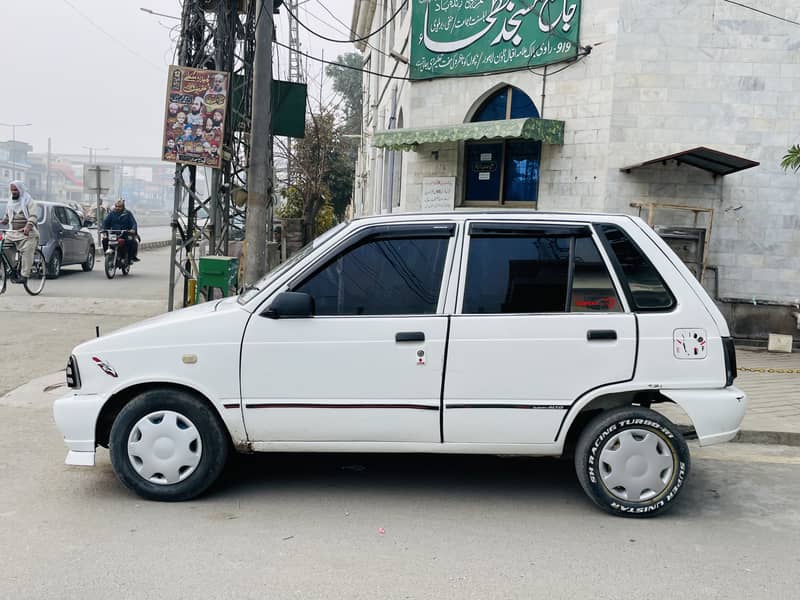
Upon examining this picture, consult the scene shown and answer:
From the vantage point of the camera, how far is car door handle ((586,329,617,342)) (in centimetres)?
449

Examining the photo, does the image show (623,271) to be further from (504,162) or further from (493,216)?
(504,162)

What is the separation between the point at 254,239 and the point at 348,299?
566cm

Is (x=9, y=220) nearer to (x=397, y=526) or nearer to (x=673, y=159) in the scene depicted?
(x=673, y=159)

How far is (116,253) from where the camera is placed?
18188mm

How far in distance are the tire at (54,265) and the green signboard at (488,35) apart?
8.83 m

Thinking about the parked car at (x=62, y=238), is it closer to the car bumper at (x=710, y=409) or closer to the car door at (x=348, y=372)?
the car door at (x=348, y=372)

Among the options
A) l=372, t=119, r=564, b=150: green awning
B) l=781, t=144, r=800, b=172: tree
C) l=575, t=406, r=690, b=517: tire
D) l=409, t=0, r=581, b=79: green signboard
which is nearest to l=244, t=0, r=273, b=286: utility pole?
l=372, t=119, r=564, b=150: green awning

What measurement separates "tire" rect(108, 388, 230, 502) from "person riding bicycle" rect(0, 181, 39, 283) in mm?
10440

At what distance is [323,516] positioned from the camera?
448 centimetres

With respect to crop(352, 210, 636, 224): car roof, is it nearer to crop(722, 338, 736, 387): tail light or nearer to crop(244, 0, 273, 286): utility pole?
crop(722, 338, 736, 387): tail light

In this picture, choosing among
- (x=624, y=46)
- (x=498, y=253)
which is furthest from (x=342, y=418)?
(x=624, y=46)

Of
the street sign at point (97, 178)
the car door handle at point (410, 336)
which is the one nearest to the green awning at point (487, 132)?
the car door handle at point (410, 336)

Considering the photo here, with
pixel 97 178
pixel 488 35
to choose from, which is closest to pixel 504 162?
pixel 488 35

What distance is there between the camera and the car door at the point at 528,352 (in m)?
4.48
